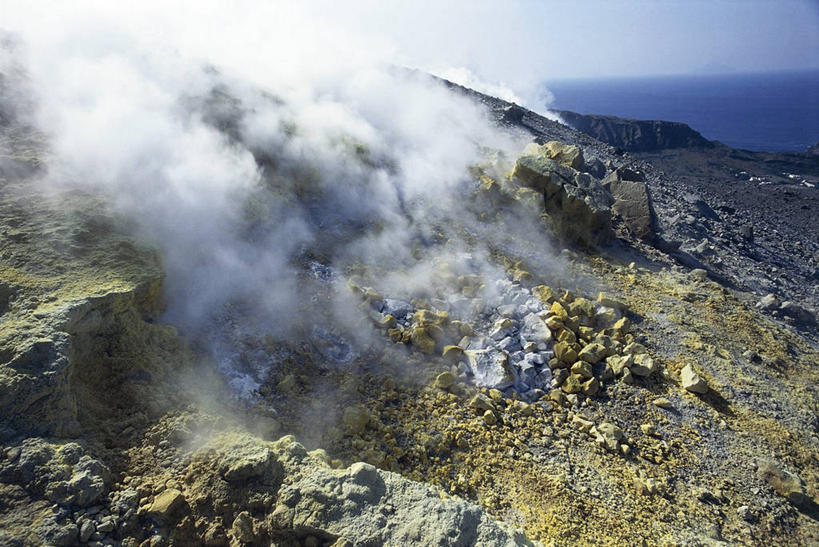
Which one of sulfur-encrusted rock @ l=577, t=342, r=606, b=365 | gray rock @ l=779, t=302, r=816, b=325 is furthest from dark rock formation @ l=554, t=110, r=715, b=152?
→ sulfur-encrusted rock @ l=577, t=342, r=606, b=365

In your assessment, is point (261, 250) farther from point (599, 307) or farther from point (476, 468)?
point (599, 307)

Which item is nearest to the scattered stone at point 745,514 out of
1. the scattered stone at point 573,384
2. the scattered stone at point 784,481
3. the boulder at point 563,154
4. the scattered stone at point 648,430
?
the scattered stone at point 784,481

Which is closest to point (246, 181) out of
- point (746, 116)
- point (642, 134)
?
point (642, 134)

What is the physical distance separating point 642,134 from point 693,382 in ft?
136

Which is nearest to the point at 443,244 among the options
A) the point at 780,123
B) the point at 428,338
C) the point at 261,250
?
the point at 428,338

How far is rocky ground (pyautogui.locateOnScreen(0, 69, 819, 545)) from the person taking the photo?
10.6 ft

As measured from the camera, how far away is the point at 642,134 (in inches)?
1607

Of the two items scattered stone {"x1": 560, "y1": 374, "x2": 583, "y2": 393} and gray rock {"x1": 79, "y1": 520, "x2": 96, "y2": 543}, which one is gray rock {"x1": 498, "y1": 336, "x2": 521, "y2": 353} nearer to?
scattered stone {"x1": 560, "y1": 374, "x2": 583, "y2": 393}

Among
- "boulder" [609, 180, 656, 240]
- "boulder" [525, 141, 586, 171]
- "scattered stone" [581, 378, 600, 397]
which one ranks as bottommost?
"scattered stone" [581, 378, 600, 397]

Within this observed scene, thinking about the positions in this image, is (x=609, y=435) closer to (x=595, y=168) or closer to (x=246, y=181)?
(x=246, y=181)

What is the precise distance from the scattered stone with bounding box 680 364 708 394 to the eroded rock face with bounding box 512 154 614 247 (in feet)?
12.5

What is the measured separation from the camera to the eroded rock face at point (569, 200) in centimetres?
923

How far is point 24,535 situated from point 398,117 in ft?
34.7

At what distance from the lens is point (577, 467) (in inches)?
187
